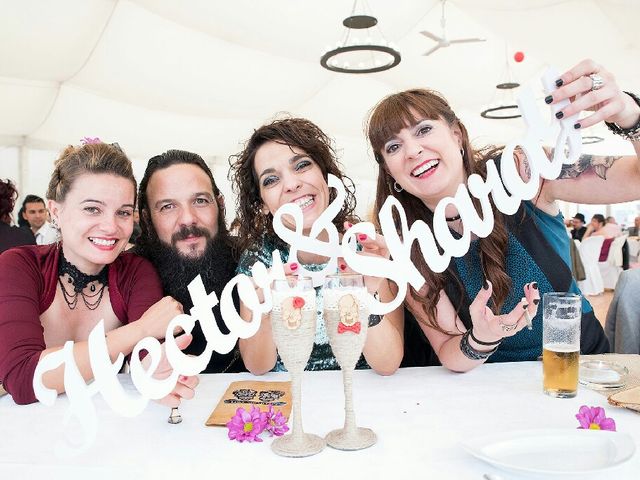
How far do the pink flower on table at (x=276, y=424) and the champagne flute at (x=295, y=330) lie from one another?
44mm

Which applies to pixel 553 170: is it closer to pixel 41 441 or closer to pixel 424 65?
pixel 41 441

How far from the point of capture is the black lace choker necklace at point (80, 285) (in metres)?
1.56

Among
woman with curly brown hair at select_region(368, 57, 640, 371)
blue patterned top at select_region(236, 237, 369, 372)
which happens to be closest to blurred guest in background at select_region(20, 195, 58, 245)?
blue patterned top at select_region(236, 237, 369, 372)

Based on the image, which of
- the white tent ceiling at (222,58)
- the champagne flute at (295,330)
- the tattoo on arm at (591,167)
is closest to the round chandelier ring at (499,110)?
the white tent ceiling at (222,58)

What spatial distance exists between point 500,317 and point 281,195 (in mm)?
803

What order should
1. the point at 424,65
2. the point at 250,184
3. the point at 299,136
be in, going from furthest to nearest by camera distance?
1. the point at 424,65
2. the point at 250,184
3. the point at 299,136

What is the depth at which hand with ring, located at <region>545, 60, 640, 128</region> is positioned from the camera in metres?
1.22

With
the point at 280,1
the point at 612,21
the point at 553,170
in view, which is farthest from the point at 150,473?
the point at 612,21

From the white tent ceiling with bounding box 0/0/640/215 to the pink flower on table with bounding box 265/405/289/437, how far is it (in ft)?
20.2

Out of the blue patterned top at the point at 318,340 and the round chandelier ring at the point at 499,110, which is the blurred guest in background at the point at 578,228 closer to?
the round chandelier ring at the point at 499,110

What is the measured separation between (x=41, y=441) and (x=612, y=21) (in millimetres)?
7953

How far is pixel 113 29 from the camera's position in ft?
21.8

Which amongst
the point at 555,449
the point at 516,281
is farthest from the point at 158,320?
the point at 516,281

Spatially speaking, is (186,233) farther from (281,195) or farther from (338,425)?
(338,425)
